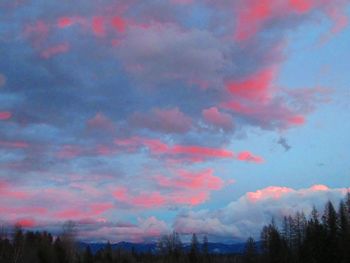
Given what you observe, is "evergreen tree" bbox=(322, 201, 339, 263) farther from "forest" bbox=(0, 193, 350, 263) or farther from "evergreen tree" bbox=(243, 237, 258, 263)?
"evergreen tree" bbox=(243, 237, 258, 263)

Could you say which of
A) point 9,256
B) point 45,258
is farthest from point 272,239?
point 9,256

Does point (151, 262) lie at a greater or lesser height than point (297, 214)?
lesser

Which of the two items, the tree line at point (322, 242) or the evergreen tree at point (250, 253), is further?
the evergreen tree at point (250, 253)

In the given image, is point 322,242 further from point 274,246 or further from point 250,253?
point 250,253

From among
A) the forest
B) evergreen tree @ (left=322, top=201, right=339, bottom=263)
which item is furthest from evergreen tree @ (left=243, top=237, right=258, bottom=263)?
A: evergreen tree @ (left=322, top=201, right=339, bottom=263)

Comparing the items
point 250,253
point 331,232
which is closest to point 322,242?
point 331,232

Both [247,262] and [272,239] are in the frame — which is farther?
[247,262]

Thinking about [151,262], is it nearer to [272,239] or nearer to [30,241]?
[30,241]

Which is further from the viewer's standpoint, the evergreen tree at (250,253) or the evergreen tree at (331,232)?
the evergreen tree at (250,253)

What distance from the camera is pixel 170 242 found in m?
182

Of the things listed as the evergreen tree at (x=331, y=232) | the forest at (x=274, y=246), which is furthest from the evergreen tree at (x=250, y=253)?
the evergreen tree at (x=331, y=232)

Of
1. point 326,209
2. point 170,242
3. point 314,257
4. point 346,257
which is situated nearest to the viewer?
point 346,257

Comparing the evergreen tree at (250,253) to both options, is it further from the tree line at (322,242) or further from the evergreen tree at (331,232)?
the evergreen tree at (331,232)

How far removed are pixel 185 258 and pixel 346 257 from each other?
77.2m
